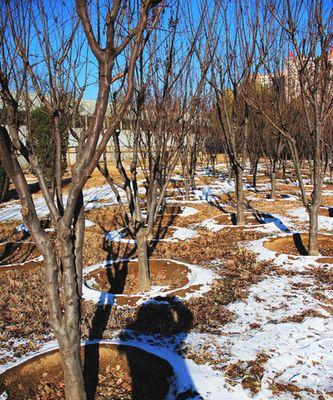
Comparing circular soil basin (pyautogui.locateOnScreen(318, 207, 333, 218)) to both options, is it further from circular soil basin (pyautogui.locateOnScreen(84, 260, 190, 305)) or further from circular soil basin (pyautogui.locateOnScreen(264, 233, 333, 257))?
circular soil basin (pyautogui.locateOnScreen(84, 260, 190, 305))

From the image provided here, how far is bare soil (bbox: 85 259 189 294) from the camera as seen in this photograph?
16.8 feet

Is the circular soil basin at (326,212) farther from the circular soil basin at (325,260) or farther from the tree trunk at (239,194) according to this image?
the circular soil basin at (325,260)

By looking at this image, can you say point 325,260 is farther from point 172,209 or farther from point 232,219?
point 172,209

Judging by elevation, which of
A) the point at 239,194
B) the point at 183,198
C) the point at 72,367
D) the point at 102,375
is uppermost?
the point at 239,194

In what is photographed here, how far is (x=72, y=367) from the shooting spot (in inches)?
90.3

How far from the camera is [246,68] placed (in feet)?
23.6

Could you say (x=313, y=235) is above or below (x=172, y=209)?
above

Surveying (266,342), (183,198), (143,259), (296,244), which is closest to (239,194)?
(296,244)

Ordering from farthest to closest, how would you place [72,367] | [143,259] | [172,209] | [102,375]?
[172,209], [143,259], [102,375], [72,367]

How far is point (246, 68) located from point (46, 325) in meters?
5.74

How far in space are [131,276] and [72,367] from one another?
3.16m

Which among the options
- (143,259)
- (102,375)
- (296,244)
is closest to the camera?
(102,375)

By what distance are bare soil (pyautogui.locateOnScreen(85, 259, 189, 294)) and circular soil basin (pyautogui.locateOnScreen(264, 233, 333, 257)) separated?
2.08 m

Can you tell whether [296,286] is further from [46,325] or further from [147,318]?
→ [46,325]
